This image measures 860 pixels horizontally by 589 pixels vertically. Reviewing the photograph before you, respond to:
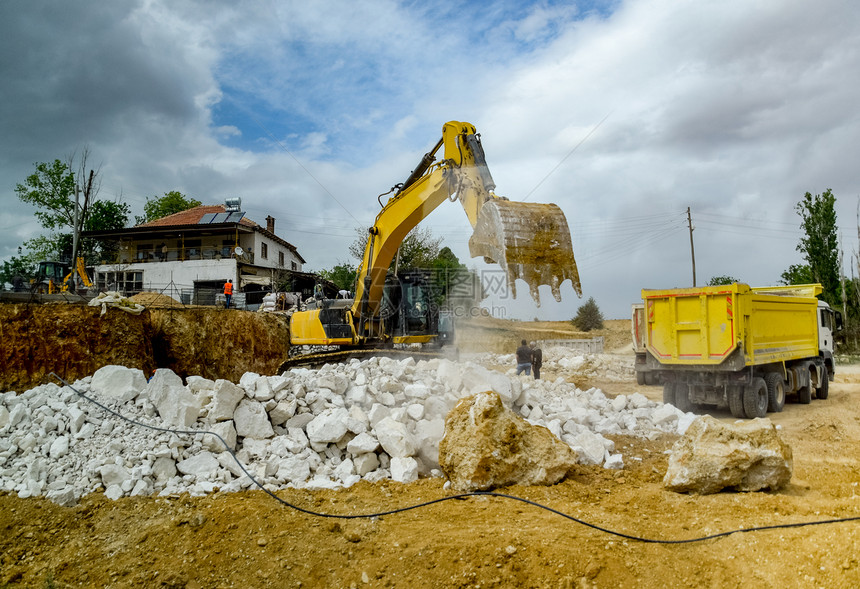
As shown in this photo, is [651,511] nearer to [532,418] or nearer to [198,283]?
[532,418]

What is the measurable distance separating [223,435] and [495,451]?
9.26 feet

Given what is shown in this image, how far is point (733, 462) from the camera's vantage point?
15.8ft

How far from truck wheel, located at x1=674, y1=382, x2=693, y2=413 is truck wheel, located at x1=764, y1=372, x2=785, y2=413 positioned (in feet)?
5.03

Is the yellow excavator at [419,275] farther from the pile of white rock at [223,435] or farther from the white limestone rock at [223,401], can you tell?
the white limestone rock at [223,401]

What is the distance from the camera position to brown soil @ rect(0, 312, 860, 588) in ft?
11.7

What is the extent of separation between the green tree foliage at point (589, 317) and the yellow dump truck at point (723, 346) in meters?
27.7

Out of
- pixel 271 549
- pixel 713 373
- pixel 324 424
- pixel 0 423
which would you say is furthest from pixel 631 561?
pixel 713 373

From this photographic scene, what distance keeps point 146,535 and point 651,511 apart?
4.10m

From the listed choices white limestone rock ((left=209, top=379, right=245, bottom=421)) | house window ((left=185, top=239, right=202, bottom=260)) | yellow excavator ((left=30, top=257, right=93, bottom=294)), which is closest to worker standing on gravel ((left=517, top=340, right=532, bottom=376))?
white limestone rock ((left=209, top=379, right=245, bottom=421))

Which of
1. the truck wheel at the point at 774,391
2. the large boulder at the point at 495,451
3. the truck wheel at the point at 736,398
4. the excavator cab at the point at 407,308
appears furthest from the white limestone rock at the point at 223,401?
the truck wheel at the point at 774,391

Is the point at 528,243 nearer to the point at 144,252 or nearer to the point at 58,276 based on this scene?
the point at 58,276

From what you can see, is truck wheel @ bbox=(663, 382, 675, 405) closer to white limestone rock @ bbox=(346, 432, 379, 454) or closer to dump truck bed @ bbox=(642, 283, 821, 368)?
dump truck bed @ bbox=(642, 283, 821, 368)

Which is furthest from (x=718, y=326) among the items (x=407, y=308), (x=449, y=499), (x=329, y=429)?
(x=329, y=429)

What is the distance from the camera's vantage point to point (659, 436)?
7.61 meters
